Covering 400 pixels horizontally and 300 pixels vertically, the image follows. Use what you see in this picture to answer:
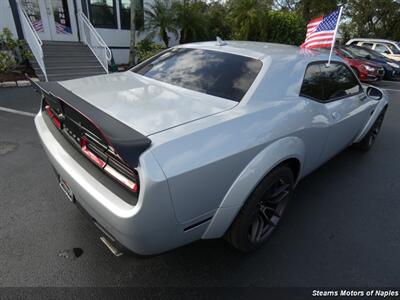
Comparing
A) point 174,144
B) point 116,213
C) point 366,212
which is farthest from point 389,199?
point 116,213

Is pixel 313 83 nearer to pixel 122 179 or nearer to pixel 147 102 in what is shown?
pixel 147 102

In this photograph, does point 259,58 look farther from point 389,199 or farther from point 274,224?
point 389,199

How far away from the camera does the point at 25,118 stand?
5012 millimetres

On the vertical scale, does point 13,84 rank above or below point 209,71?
below

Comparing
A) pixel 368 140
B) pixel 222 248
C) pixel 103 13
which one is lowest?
pixel 222 248

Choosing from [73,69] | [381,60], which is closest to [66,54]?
[73,69]

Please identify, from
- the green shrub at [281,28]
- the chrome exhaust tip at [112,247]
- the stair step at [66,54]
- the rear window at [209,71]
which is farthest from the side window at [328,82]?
the green shrub at [281,28]

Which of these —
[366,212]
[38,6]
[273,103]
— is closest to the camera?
[273,103]

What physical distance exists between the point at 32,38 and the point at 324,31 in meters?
8.20

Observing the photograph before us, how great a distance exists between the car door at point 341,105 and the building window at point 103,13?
34.7ft

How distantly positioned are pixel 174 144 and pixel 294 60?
1.61 metres

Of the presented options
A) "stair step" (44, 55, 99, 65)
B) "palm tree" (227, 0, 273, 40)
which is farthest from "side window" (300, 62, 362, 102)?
"palm tree" (227, 0, 273, 40)

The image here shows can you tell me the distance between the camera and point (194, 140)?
1.55 m

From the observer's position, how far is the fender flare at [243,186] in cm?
172
